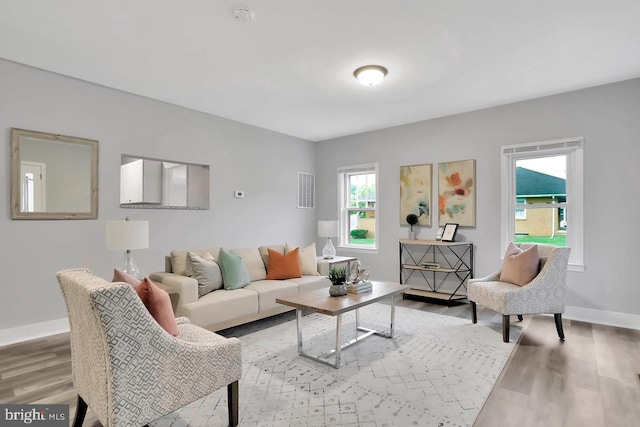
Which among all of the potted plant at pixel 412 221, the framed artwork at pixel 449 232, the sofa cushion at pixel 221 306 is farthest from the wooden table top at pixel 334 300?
the potted plant at pixel 412 221

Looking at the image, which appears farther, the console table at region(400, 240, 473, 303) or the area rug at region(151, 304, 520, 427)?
the console table at region(400, 240, 473, 303)

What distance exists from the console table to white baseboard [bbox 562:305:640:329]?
1178 millimetres

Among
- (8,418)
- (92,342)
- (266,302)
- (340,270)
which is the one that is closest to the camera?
(92,342)

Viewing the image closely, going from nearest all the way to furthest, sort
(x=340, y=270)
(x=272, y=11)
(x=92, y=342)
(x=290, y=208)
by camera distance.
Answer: (x=92, y=342)
(x=272, y=11)
(x=340, y=270)
(x=290, y=208)

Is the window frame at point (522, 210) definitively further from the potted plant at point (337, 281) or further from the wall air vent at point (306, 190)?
the wall air vent at point (306, 190)

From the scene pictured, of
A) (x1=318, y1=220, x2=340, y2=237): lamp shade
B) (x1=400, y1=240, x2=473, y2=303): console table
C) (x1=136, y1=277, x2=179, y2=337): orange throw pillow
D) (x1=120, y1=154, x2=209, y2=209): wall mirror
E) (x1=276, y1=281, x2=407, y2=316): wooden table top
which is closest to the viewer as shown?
(x1=136, y1=277, x2=179, y2=337): orange throw pillow

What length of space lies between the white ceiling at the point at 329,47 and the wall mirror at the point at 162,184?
832 mm

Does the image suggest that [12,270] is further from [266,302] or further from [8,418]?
[266,302]

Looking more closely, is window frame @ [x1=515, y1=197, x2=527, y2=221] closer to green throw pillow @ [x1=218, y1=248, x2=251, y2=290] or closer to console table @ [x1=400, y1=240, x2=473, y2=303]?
console table @ [x1=400, y1=240, x2=473, y2=303]

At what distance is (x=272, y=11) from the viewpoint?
247 centimetres

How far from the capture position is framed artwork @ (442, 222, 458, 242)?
4.80 metres

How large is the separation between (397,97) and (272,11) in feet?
7.12

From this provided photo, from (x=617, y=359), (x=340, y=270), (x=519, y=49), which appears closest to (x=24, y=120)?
(x=340, y=270)

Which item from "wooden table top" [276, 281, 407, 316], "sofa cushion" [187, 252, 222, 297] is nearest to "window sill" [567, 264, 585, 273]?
"wooden table top" [276, 281, 407, 316]
